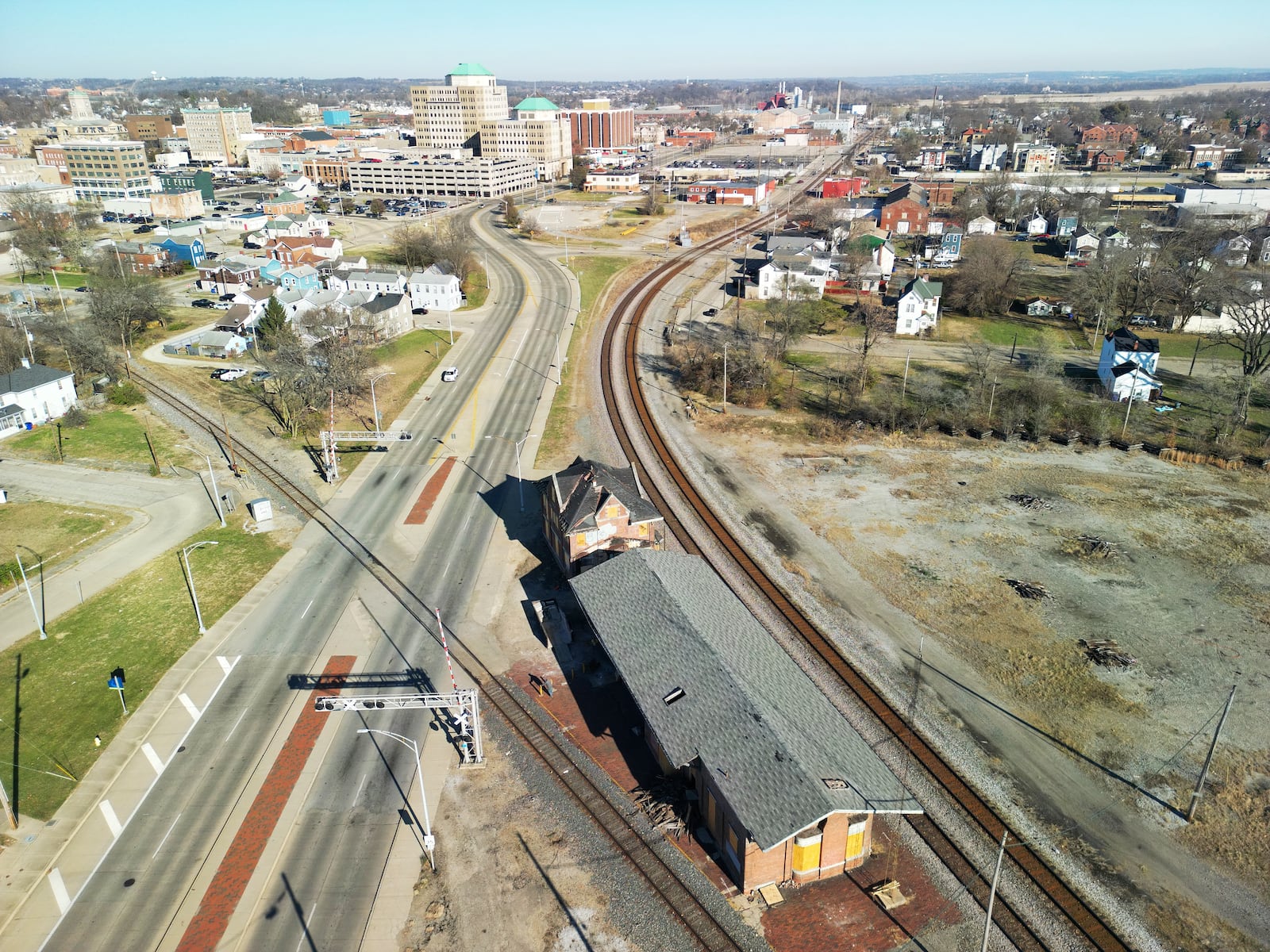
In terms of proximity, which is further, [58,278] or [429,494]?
[58,278]

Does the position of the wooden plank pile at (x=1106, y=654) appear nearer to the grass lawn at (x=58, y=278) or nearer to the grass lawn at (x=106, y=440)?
the grass lawn at (x=106, y=440)

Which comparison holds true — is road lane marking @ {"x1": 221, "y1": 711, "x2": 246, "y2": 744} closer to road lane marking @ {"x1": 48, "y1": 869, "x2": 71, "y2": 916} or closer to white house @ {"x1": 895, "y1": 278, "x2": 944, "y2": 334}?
road lane marking @ {"x1": 48, "y1": 869, "x2": 71, "y2": 916}

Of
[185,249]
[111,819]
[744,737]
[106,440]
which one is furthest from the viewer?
[185,249]

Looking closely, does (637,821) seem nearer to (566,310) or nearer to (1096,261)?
(566,310)

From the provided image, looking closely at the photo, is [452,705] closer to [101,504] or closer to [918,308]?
[101,504]

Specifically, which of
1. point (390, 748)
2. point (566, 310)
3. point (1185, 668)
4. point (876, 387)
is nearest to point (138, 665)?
point (390, 748)

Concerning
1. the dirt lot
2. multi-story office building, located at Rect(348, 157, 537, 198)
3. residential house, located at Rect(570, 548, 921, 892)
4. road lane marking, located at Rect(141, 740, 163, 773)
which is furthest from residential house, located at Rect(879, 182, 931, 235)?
road lane marking, located at Rect(141, 740, 163, 773)

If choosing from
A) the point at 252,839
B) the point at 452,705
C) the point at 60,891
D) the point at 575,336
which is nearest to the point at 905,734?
the point at 452,705
